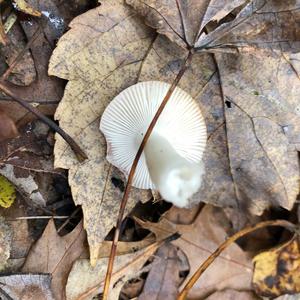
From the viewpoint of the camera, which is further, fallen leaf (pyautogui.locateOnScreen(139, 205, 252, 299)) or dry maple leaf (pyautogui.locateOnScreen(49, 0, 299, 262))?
fallen leaf (pyautogui.locateOnScreen(139, 205, 252, 299))

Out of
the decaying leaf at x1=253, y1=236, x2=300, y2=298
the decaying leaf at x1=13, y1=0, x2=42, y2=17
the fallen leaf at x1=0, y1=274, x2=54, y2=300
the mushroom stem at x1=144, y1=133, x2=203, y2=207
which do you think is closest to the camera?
the mushroom stem at x1=144, y1=133, x2=203, y2=207

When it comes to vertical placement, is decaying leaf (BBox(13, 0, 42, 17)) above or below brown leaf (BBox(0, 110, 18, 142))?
above

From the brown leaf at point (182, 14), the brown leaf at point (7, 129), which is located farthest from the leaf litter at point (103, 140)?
the brown leaf at point (7, 129)

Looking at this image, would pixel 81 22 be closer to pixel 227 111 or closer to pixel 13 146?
pixel 13 146

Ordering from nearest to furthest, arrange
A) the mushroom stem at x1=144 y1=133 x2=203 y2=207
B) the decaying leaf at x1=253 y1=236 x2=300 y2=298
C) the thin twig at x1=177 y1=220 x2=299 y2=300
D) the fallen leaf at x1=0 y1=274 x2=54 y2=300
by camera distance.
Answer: the mushroom stem at x1=144 y1=133 x2=203 y2=207, the fallen leaf at x1=0 y1=274 x2=54 y2=300, the thin twig at x1=177 y1=220 x2=299 y2=300, the decaying leaf at x1=253 y1=236 x2=300 y2=298

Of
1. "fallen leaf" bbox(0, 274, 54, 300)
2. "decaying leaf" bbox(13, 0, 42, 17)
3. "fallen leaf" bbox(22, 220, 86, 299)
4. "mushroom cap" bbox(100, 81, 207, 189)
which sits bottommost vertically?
"fallen leaf" bbox(0, 274, 54, 300)

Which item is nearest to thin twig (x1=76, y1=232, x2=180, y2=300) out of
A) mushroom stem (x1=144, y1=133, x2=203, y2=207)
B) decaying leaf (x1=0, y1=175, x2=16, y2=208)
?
mushroom stem (x1=144, y1=133, x2=203, y2=207)

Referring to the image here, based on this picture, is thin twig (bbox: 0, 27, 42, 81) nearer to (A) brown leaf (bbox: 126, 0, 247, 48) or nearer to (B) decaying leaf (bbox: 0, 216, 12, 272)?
(A) brown leaf (bbox: 126, 0, 247, 48)
